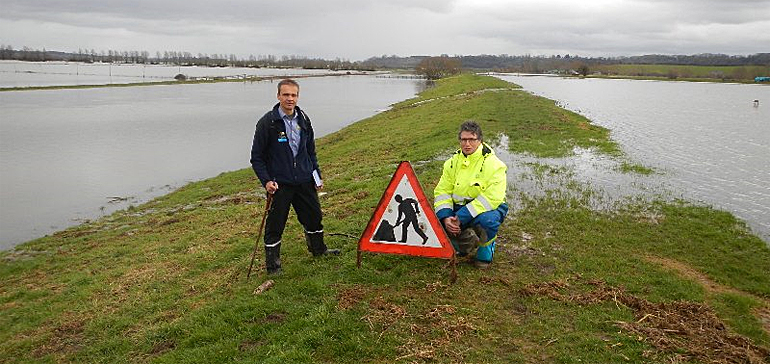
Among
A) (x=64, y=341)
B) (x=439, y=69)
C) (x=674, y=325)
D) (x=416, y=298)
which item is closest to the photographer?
(x=674, y=325)

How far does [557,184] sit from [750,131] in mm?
22012

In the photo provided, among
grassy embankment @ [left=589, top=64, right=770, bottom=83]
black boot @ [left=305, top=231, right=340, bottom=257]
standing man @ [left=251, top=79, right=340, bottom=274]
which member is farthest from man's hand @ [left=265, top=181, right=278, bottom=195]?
grassy embankment @ [left=589, top=64, right=770, bottom=83]

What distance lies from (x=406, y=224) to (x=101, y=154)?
2442 centimetres

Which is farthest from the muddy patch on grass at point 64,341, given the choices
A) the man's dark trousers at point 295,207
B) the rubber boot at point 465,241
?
the rubber boot at point 465,241

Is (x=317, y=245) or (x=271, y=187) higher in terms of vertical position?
(x=271, y=187)

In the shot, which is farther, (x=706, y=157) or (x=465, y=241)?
(x=706, y=157)

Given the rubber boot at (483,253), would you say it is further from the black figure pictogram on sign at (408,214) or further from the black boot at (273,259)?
the black boot at (273,259)

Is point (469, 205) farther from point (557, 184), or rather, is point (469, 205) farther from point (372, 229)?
point (557, 184)

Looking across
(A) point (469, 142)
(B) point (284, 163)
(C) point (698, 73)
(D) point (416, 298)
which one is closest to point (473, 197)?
(A) point (469, 142)

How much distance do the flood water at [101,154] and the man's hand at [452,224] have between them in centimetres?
1267

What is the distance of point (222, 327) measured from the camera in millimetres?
6145

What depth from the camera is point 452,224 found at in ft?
23.8

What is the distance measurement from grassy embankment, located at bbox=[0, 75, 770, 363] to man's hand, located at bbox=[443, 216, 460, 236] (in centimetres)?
59

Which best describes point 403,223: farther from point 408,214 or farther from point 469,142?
point 469,142
